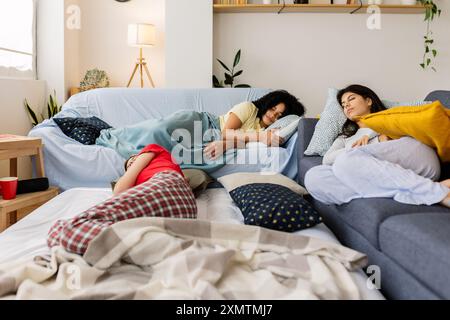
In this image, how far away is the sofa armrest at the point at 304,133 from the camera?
2.59 metres

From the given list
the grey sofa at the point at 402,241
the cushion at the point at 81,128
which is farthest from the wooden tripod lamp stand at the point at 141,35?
the grey sofa at the point at 402,241

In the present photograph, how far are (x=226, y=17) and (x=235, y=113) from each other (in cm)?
173

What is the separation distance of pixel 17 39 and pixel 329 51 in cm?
298

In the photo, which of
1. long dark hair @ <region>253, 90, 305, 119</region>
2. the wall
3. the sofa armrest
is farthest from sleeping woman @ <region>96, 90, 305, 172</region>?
the wall

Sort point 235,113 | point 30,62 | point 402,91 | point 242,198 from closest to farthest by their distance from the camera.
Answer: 1. point 242,198
2. point 235,113
3. point 30,62
4. point 402,91

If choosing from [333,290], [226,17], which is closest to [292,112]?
[226,17]

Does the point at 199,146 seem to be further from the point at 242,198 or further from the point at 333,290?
the point at 333,290

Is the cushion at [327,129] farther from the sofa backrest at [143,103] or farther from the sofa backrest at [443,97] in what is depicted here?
the sofa backrest at [143,103]

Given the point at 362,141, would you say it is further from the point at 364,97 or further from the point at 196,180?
the point at 196,180

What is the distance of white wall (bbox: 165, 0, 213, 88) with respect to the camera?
13.4 feet

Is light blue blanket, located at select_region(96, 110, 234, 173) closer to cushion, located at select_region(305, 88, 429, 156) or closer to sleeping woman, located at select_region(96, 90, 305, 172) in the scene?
sleeping woman, located at select_region(96, 90, 305, 172)

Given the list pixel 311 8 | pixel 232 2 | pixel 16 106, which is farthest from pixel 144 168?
pixel 311 8

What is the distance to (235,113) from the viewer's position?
2932mm

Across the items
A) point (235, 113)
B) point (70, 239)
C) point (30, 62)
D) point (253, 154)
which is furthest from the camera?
point (30, 62)
